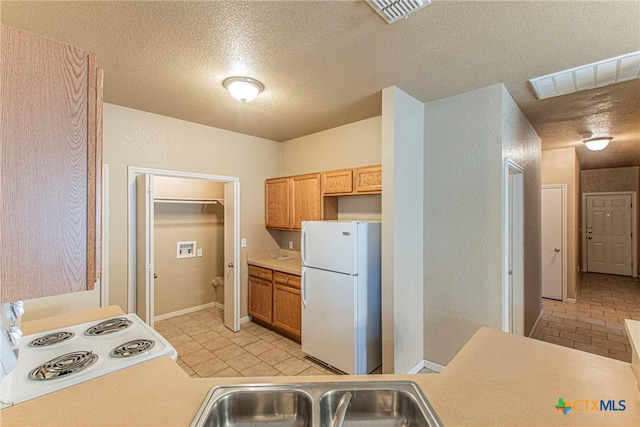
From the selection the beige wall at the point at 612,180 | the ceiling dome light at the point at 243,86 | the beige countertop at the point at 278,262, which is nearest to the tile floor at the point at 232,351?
the beige countertop at the point at 278,262

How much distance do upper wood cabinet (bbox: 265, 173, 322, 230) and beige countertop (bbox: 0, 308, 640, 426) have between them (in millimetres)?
2497

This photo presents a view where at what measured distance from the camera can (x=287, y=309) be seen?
345 centimetres

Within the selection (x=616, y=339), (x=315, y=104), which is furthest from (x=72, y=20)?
(x=616, y=339)

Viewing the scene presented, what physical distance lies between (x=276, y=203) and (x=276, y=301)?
139 cm

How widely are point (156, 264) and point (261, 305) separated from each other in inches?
66.5

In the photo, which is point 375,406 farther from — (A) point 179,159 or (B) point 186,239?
(B) point 186,239

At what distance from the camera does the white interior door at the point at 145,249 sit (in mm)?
2928

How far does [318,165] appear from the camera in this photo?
13.0 feet

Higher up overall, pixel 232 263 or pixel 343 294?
pixel 232 263

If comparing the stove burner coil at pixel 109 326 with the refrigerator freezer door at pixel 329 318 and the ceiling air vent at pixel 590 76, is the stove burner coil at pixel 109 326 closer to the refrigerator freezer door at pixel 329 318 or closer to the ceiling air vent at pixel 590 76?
the refrigerator freezer door at pixel 329 318

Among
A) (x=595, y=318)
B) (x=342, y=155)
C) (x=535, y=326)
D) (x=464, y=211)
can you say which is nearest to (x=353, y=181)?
(x=342, y=155)

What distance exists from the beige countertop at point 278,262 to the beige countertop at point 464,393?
212 centimetres

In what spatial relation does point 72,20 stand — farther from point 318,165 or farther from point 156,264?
point 156,264

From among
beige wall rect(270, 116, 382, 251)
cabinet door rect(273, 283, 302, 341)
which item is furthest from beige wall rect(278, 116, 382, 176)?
cabinet door rect(273, 283, 302, 341)
